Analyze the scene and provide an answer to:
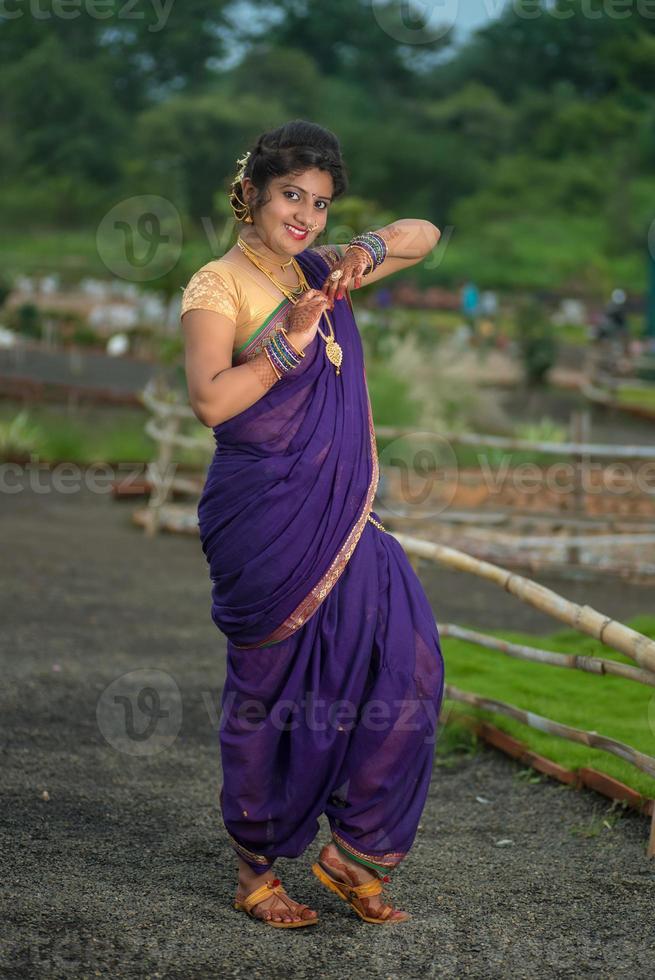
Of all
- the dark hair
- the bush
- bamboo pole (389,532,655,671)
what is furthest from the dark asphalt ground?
the bush

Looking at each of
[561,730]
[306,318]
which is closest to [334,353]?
[306,318]

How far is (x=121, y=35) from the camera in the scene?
40750mm

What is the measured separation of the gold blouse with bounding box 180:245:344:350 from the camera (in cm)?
248

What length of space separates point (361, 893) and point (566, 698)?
182cm

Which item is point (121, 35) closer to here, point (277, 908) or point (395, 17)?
point (395, 17)

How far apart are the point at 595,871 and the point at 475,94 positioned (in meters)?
38.8

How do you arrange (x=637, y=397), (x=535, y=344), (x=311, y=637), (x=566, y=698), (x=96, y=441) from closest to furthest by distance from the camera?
(x=311, y=637), (x=566, y=698), (x=96, y=441), (x=637, y=397), (x=535, y=344)

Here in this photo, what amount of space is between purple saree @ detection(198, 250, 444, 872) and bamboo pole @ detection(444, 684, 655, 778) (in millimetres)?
748

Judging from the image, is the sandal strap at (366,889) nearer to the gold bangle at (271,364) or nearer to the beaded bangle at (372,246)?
the gold bangle at (271,364)

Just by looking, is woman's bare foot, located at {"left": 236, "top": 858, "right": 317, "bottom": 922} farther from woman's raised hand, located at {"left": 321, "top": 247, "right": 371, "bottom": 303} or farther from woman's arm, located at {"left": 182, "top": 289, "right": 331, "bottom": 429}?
woman's raised hand, located at {"left": 321, "top": 247, "right": 371, "bottom": 303}

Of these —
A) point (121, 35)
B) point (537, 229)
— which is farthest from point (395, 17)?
point (537, 229)

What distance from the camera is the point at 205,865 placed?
2.89 metres

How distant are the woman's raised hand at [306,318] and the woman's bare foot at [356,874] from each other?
3.24 feet

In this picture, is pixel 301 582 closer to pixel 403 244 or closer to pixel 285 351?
pixel 285 351
